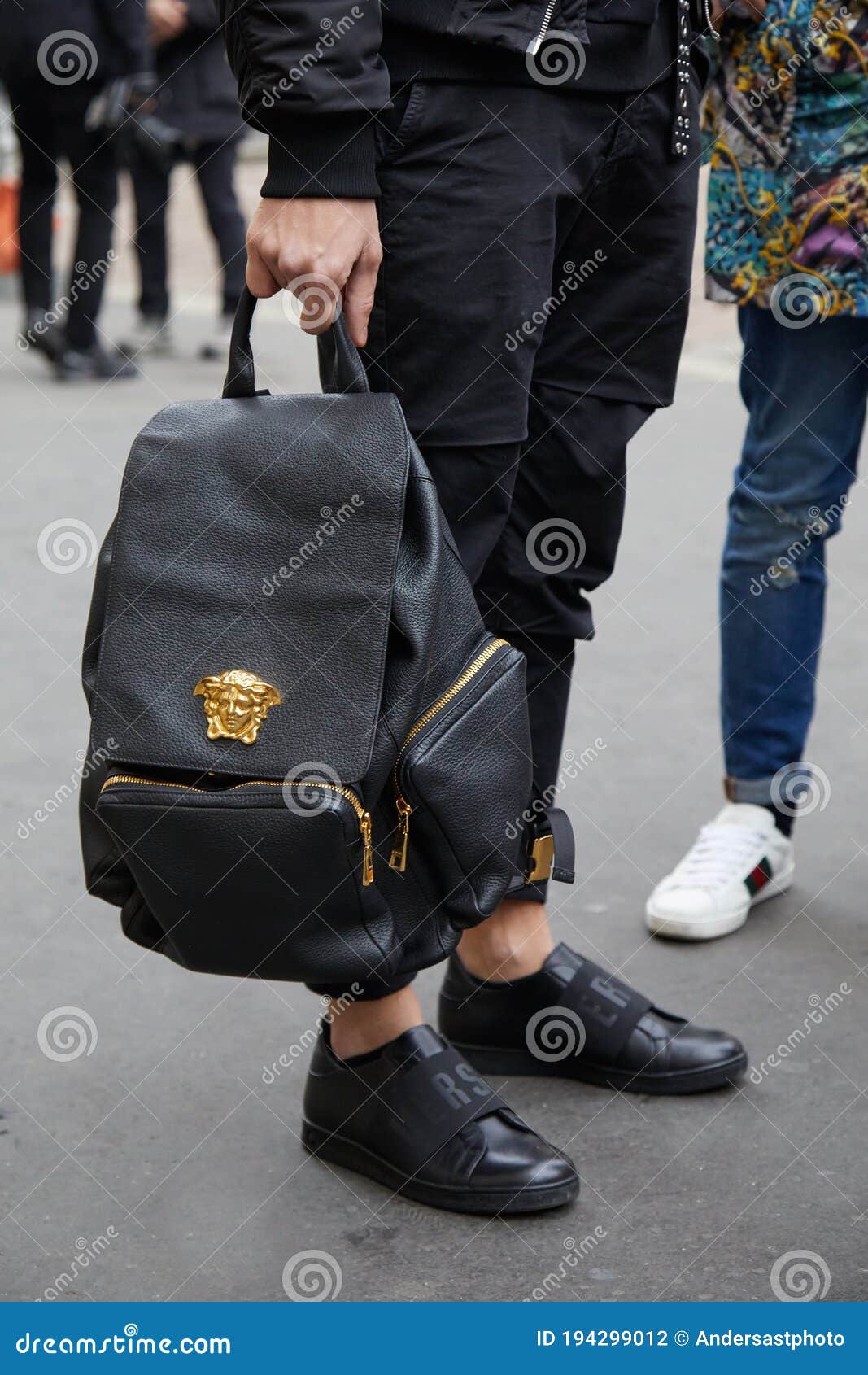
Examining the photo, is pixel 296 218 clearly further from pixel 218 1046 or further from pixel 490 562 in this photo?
pixel 218 1046

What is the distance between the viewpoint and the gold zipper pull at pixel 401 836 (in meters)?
1.69

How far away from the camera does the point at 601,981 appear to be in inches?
87.5

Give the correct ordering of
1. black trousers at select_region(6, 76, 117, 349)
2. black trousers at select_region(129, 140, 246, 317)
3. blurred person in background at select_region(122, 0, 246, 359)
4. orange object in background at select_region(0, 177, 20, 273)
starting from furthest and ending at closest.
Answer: orange object in background at select_region(0, 177, 20, 273)
black trousers at select_region(129, 140, 246, 317)
blurred person in background at select_region(122, 0, 246, 359)
black trousers at select_region(6, 76, 117, 349)

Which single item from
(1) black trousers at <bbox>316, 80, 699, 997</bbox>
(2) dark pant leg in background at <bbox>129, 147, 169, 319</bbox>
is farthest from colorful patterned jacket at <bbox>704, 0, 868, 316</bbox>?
(2) dark pant leg in background at <bbox>129, 147, 169, 319</bbox>

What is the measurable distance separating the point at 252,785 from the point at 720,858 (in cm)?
125

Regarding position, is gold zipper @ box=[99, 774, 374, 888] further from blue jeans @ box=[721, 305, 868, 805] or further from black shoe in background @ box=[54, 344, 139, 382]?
black shoe in background @ box=[54, 344, 139, 382]

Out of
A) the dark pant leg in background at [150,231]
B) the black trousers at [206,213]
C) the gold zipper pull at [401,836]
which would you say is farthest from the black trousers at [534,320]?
the dark pant leg in background at [150,231]

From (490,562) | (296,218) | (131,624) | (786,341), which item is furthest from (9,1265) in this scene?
(786,341)

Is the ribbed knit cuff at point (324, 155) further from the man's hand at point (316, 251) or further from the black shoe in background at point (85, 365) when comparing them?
the black shoe in background at point (85, 365)

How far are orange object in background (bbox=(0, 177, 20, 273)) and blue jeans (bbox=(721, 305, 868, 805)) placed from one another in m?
6.35

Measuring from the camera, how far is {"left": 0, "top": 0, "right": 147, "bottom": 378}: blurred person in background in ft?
19.5

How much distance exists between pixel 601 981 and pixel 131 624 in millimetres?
891

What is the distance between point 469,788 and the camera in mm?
1695

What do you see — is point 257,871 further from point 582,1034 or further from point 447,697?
point 582,1034
